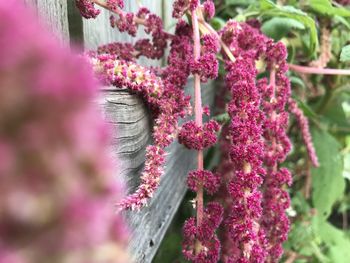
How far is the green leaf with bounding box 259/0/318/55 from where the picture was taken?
1148mm

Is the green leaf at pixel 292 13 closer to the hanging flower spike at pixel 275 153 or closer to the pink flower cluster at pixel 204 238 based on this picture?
the hanging flower spike at pixel 275 153

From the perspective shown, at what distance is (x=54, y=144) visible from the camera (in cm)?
18

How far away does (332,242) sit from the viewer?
5.44 feet

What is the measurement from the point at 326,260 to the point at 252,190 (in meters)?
0.93

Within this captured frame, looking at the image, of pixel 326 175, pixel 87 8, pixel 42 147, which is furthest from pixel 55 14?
pixel 326 175

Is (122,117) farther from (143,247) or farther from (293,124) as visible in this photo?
(293,124)

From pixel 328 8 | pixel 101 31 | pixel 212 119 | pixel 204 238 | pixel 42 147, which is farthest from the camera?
pixel 328 8

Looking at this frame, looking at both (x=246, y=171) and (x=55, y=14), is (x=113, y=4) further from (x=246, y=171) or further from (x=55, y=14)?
(x=246, y=171)

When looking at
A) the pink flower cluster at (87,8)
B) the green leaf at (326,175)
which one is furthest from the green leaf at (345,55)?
the green leaf at (326,175)

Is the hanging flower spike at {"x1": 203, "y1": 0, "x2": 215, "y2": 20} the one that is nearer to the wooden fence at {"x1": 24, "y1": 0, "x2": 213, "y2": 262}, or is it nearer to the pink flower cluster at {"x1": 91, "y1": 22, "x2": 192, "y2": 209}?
the pink flower cluster at {"x1": 91, "y1": 22, "x2": 192, "y2": 209}

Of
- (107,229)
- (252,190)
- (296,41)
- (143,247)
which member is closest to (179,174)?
(143,247)

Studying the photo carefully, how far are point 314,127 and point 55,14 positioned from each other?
1.11 m

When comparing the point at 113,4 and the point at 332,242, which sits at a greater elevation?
the point at 113,4

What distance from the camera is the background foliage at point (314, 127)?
4.38ft
